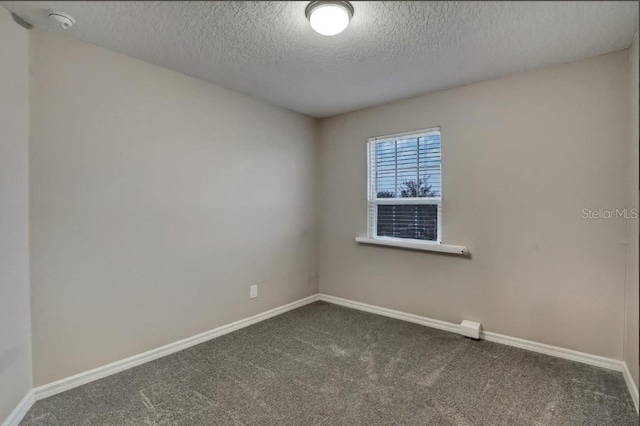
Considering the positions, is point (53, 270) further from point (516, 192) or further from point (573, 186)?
point (573, 186)

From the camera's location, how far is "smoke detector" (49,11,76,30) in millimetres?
1712

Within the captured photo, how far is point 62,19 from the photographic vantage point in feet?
5.74

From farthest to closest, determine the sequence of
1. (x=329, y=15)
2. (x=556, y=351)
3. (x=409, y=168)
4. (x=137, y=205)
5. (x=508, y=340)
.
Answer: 1. (x=409, y=168)
2. (x=508, y=340)
3. (x=556, y=351)
4. (x=137, y=205)
5. (x=329, y=15)

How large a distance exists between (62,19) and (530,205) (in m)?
3.28

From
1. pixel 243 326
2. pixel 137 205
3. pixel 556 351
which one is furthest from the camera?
pixel 243 326

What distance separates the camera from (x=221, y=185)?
2822 mm

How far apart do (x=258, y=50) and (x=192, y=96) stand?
31.1 inches

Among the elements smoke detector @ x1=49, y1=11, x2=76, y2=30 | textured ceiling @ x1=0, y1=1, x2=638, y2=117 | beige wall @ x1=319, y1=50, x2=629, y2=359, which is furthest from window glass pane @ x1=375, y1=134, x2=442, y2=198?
smoke detector @ x1=49, y1=11, x2=76, y2=30

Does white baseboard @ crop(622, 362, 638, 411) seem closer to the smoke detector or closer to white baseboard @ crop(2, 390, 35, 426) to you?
white baseboard @ crop(2, 390, 35, 426)

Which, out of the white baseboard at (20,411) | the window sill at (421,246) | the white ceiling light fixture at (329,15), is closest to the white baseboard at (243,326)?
the white baseboard at (20,411)

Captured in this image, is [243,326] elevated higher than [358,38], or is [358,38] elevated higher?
[358,38]

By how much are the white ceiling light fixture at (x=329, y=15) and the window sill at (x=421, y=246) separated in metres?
1.99

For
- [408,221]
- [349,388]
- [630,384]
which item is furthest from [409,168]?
[630,384]

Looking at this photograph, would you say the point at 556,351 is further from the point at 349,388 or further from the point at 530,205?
the point at 349,388
